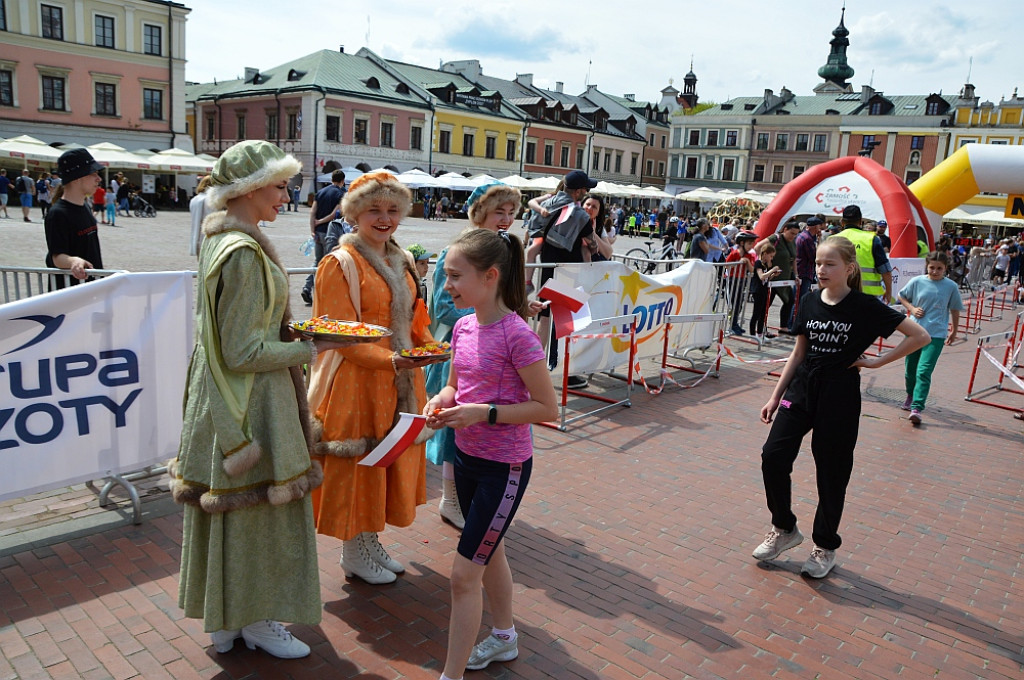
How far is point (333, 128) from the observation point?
50250mm

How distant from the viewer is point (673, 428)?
7.16 meters

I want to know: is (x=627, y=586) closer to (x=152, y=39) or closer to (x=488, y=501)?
(x=488, y=501)

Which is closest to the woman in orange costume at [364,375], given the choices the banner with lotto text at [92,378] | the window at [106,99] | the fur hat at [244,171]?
the fur hat at [244,171]

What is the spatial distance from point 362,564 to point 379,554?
0.39ft

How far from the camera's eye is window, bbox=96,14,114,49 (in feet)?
138

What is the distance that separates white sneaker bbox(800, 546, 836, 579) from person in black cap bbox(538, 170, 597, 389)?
3901 millimetres

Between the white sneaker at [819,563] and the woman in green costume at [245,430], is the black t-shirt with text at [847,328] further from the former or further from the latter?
the woman in green costume at [245,430]

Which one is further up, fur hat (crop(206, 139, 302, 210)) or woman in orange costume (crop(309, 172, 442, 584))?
fur hat (crop(206, 139, 302, 210))

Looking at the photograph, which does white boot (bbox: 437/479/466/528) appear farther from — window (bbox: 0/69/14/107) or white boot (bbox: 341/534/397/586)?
window (bbox: 0/69/14/107)

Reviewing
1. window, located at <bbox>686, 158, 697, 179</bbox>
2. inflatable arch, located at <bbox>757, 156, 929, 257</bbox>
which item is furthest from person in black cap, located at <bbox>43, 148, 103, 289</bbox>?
window, located at <bbox>686, 158, 697, 179</bbox>

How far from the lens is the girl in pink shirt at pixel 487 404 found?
9.00 feet

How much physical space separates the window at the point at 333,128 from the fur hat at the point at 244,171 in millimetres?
50085

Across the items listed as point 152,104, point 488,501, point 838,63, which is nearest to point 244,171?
point 488,501

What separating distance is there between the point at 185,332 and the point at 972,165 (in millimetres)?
19853
